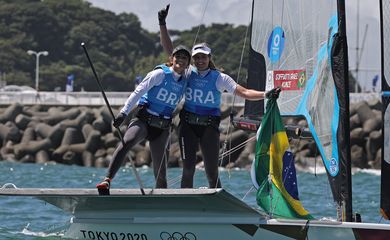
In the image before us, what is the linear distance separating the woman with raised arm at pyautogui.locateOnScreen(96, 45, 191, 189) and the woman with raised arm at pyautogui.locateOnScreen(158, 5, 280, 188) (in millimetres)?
91

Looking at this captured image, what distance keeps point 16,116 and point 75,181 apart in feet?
44.9

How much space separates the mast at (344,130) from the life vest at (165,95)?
117cm

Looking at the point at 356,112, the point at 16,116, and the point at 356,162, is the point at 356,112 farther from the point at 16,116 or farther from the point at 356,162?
the point at 16,116

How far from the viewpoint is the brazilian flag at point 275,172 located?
826 centimetres

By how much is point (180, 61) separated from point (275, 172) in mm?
1113

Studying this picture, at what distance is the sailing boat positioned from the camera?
803 centimetres

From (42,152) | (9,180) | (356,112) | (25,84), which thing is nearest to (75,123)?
(42,152)

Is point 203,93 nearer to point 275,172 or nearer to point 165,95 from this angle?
point 165,95

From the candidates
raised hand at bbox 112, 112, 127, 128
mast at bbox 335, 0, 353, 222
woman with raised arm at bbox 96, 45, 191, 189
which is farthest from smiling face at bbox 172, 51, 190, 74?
mast at bbox 335, 0, 353, 222

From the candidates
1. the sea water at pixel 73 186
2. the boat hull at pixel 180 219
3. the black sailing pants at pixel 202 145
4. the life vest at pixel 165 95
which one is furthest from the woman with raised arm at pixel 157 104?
the sea water at pixel 73 186

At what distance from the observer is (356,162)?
86.0 ft

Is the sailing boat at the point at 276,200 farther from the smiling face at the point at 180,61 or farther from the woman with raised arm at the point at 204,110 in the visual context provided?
the smiling face at the point at 180,61

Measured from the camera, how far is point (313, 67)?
9086mm

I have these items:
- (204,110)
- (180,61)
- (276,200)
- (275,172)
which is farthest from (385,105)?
(180,61)
